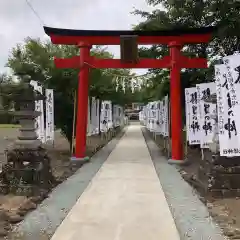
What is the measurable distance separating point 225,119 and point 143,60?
6199 millimetres

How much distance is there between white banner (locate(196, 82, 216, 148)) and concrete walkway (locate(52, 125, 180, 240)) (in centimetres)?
191

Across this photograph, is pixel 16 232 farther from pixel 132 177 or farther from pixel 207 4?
pixel 207 4

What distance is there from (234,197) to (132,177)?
3028 mm

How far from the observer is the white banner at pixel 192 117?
11.7 m

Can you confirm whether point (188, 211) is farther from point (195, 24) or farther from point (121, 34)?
point (195, 24)

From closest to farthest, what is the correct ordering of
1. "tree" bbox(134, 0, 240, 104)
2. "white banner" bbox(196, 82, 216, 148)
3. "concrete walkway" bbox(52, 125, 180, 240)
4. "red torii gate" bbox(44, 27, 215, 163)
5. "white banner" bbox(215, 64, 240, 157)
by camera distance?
"concrete walkway" bbox(52, 125, 180, 240) → "white banner" bbox(215, 64, 240, 157) → "white banner" bbox(196, 82, 216, 148) → "tree" bbox(134, 0, 240, 104) → "red torii gate" bbox(44, 27, 215, 163)

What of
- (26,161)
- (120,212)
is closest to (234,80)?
(120,212)

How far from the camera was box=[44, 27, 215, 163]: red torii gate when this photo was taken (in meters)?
12.9

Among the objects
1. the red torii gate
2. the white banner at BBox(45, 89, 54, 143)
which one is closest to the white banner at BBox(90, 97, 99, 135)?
the red torii gate

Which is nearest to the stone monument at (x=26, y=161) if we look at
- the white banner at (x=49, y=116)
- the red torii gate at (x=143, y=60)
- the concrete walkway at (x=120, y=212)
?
the concrete walkway at (x=120, y=212)

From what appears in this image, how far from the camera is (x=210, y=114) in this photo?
420 inches

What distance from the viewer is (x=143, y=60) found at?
1316cm

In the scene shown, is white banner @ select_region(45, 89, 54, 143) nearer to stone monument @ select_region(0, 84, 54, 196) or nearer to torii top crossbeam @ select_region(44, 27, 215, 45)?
torii top crossbeam @ select_region(44, 27, 215, 45)

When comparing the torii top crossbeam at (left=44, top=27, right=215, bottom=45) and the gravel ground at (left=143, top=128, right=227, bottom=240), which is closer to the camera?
the gravel ground at (left=143, top=128, right=227, bottom=240)
